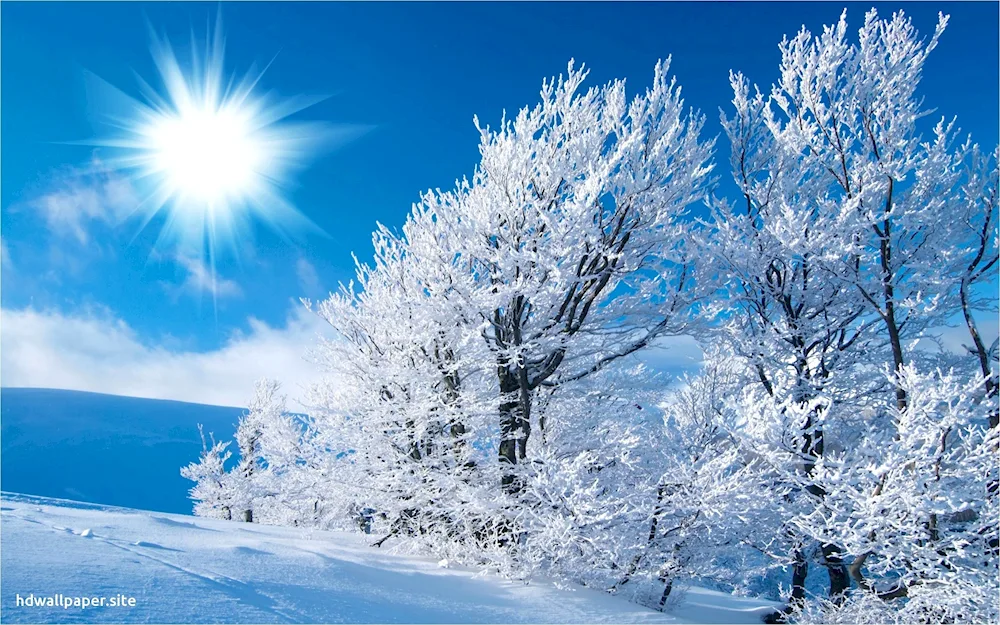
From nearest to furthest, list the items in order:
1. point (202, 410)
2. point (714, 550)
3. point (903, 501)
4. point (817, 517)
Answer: point (903, 501), point (817, 517), point (714, 550), point (202, 410)

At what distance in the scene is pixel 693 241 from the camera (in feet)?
24.8

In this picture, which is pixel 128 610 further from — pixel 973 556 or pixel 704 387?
pixel 704 387

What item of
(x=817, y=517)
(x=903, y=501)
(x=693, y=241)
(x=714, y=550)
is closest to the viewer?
(x=903, y=501)

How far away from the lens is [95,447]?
37.4 metres

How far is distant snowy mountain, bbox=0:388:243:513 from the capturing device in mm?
33875

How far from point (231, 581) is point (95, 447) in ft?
152

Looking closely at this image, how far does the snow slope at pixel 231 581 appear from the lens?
2768 millimetres

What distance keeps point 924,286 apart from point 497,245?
5901 millimetres

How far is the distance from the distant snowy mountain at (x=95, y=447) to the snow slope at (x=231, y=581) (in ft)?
105

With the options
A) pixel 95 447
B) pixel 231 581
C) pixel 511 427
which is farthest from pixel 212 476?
pixel 231 581

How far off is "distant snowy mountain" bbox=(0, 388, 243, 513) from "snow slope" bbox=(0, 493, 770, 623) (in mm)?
32120

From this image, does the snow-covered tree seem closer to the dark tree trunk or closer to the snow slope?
the snow slope

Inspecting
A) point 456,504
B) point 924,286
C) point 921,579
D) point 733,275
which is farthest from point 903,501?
point 456,504

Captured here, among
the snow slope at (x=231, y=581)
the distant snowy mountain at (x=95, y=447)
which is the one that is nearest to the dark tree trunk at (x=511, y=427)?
the snow slope at (x=231, y=581)
